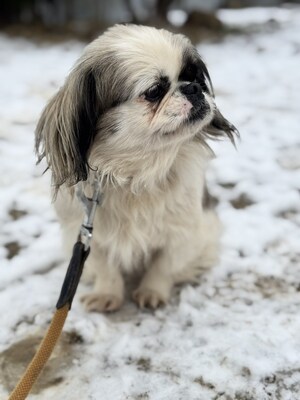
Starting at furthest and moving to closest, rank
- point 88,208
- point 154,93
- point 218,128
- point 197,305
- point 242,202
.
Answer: point 242,202, point 197,305, point 218,128, point 88,208, point 154,93

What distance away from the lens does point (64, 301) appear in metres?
1.76

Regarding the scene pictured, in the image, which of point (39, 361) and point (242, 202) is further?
point (242, 202)

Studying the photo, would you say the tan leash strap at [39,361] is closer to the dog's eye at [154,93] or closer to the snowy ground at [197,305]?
the snowy ground at [197,305]

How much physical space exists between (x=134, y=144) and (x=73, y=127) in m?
0.23

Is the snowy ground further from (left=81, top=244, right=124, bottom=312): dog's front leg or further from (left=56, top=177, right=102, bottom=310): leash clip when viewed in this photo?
(left=56, top=177, right=102, bottom=310): leash clip

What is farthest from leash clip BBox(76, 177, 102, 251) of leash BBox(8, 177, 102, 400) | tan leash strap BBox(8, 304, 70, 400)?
tan leash strap BBox(8, 304, 70, 400)

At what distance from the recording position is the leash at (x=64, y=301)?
62.4 inches

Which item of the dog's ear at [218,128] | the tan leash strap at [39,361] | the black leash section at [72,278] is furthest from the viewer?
the dog's ear at [218,128]

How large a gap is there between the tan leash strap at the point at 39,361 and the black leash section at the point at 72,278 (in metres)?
0.02

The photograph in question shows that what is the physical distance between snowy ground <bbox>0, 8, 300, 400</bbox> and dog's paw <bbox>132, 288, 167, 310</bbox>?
0.12ft

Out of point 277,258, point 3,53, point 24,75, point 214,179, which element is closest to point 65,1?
point 3,53

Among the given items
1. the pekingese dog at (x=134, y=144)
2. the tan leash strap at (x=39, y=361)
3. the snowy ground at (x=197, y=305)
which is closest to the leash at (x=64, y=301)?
the tan leash strap at (x=39, y=361)

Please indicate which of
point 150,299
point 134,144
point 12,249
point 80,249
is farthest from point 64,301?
A: point 12,249

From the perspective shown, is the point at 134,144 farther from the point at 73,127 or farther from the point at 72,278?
the point at 72,278
